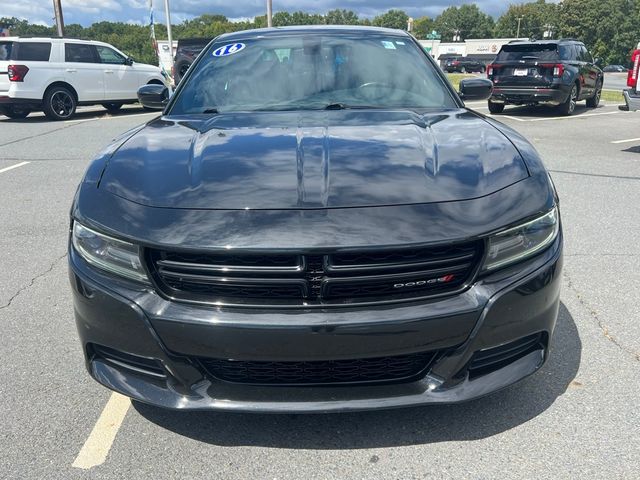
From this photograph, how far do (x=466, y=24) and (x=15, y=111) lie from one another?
141535 mm

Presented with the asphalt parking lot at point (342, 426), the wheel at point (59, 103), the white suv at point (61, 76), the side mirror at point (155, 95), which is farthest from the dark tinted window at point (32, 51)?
the asphalt parking lot at point (342, 426)

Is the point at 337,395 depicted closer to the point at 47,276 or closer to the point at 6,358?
the point at 6,358

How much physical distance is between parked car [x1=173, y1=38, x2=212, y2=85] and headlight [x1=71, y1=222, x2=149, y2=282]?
16.1 meters

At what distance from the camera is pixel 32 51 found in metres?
13.5

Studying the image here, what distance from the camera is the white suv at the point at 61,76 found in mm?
13195

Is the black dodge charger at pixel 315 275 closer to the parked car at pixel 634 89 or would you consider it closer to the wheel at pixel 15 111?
the parked car at pixel 634 89

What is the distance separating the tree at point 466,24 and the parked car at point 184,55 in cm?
12872

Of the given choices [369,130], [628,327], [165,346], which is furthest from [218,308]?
[628,327]

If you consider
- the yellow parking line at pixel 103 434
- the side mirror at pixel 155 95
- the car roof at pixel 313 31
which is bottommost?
the yellow parking line at pixel 103 434

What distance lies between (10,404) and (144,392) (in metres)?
0.92

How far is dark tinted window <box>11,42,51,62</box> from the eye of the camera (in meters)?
13.2

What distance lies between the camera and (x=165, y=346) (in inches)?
79.5

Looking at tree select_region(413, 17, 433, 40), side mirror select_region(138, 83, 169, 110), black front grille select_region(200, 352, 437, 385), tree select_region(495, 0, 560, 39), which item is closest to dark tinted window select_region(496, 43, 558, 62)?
side mirror select_region(138, 83, 169, 110)

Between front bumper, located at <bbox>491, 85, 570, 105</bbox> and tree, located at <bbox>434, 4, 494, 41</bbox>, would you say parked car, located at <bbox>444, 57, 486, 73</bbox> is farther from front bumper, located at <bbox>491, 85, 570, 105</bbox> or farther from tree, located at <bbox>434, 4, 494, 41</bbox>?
tree, located at <bbox>434, 4, 494, 41</bbox>
